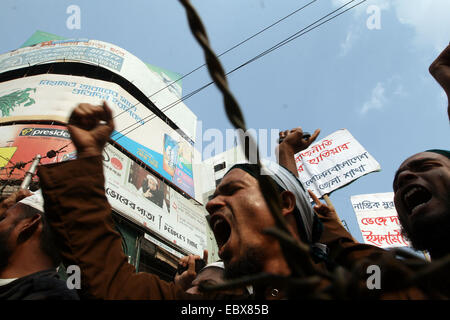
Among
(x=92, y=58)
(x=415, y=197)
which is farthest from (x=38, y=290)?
(x=92, y=58)

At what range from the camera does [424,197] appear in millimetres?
1950

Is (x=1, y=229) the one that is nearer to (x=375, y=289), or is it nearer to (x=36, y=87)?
(x=375, y=289)

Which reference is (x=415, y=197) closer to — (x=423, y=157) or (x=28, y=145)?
(x=423, y=157)

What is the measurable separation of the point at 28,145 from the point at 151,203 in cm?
533

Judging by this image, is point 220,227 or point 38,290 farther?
point 220,227

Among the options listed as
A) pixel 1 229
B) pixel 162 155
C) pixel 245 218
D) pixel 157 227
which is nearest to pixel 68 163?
pixel 245 218

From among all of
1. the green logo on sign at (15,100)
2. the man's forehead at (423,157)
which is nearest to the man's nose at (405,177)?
the man's forehead at (423,157)

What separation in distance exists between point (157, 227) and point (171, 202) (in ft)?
6.67

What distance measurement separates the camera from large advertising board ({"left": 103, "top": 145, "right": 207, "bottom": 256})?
40.5 feet

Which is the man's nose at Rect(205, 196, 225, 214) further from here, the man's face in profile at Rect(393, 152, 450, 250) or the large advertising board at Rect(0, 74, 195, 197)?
the large advertising board at Rect(0, 74, 195, 197)

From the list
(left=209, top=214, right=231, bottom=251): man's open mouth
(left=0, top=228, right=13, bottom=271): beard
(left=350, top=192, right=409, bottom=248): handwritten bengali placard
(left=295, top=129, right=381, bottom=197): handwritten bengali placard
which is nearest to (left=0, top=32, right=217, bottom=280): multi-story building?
(left=295, top=129, right=381, bottom=197): handwritten bengali placard

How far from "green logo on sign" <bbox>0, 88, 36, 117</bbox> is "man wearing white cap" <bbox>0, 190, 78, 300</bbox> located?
14416 millimetres

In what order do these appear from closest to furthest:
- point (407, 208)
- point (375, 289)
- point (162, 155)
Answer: point (375, 289) → point (407, 208) → point (162, 155)

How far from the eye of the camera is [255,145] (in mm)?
536
